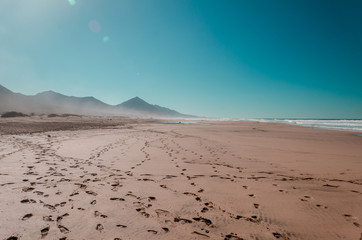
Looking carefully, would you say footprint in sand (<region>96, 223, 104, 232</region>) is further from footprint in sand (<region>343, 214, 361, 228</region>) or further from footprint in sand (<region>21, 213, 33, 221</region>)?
footprint in sand (<region>343, 214, 361, 228</region>)

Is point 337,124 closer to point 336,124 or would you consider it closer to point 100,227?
point 336,124

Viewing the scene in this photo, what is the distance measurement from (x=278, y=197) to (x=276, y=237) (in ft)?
5.80

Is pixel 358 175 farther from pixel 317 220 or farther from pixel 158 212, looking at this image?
pixel 158 212

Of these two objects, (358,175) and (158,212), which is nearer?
(158,212)

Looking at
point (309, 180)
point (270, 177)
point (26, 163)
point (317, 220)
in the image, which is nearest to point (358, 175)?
point (309, 180)

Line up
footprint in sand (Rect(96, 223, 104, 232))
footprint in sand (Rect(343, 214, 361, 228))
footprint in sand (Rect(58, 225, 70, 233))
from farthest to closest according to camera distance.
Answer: footprint in sand (Rect(343, 214, 361, 228)) < footprint in sand (Rect(96, 223, 104, 232)) < footprint in sand (Rect(58, 225, 70, 233))

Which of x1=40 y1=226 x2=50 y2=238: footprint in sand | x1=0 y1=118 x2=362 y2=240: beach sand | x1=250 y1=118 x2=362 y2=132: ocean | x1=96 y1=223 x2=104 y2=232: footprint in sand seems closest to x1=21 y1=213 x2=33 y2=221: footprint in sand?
x1=0 y1=118 x2=362 y2=240: beach sand

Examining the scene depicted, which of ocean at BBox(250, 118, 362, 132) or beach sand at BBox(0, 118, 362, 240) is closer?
beach sand at BBox(0, 118, 362, 240)

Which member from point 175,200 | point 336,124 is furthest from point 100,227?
point 336,124

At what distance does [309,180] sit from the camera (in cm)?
579

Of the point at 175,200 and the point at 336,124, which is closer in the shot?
the point at 175,200

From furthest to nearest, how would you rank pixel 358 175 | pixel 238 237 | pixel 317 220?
pixel 358 175 < pixel 317 220 < pixel 238 237

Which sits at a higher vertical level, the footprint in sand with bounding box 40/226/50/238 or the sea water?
the sea water

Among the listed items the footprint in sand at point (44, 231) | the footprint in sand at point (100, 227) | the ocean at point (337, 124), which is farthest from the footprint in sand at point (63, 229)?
the ocean at point (337, 124)
